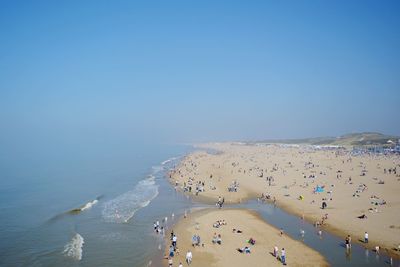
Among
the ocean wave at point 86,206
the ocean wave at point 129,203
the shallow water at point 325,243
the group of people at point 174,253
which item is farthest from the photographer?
the ocean wave at point 86,206

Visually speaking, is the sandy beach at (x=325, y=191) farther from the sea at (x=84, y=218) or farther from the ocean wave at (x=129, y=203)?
the sea at (x=84, y=218)

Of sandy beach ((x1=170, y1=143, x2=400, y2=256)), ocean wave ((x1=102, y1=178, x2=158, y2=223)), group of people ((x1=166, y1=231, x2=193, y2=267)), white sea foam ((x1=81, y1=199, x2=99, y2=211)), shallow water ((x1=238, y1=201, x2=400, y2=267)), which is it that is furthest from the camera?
white sea foam ((x1=81, y1=199, x2=99, y2=211))

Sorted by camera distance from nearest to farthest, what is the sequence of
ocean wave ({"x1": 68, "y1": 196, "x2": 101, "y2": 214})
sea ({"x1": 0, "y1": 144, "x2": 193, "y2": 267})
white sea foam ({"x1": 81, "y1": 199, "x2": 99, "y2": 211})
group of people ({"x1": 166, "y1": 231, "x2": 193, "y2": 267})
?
group of people ({"x1": 166, "y1": 231, "x2": 193, "y2": 267}) → sea ({"x1": 0, "y1": 144, "x2": 193, "y2": 267}) → ocean wave ({"x1": 68, "y1": 196, "x2": 101, "y2": 214}) → white sea foam ({"x1": 81, "y1": 199, "x2": 99, "y2": 211})

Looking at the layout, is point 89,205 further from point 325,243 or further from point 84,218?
point 325,243

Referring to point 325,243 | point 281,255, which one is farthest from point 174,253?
point 325,243

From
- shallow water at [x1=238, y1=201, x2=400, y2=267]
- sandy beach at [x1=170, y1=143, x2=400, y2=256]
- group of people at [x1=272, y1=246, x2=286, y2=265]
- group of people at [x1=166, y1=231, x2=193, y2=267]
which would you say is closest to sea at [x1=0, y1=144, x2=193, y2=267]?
group of people at [x1=166, y1=231, x2=193, y2=267]

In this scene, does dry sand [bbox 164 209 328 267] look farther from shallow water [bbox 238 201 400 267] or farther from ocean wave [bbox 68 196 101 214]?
ocean wave [bbox 68 196 101 214]

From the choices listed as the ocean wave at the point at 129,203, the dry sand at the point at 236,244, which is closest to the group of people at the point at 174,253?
the dry sand at the point at 236,244
